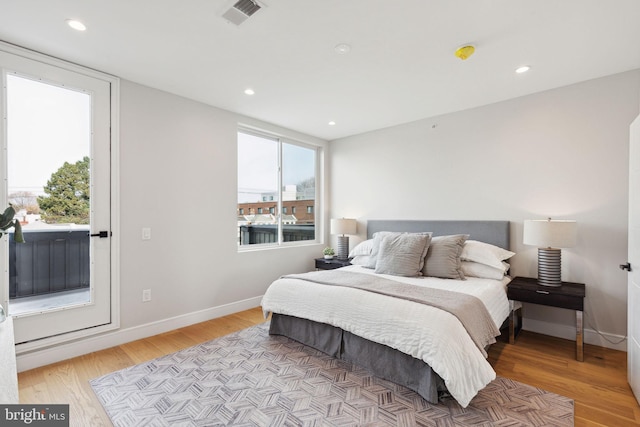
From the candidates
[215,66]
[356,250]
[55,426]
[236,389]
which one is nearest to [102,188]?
[215,66]

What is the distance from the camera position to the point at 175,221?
3.34 m

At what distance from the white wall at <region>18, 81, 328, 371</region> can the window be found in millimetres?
257

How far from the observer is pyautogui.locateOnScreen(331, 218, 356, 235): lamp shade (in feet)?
14.9

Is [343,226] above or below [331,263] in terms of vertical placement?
above

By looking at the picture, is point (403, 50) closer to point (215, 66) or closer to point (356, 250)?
point (215, 66)

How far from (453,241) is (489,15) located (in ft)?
6.64

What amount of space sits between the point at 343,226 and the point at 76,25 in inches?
140

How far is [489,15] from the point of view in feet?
6.54

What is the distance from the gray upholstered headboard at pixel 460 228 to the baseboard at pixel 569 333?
2.84ft

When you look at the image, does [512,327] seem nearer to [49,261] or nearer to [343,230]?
[343,230]

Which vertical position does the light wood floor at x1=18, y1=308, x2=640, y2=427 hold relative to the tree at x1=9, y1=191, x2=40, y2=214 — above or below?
below

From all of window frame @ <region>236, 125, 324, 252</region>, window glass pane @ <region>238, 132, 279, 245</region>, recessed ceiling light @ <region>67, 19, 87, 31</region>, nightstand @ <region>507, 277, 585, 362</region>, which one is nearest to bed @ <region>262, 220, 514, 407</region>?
nightstand @ <region>507, 277, 585, 362</region>

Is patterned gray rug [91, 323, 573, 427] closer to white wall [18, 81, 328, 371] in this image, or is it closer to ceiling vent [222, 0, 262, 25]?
white wall [18, 81, 328, 371]

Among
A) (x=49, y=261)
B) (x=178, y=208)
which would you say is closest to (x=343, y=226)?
(x=178, y=208)
